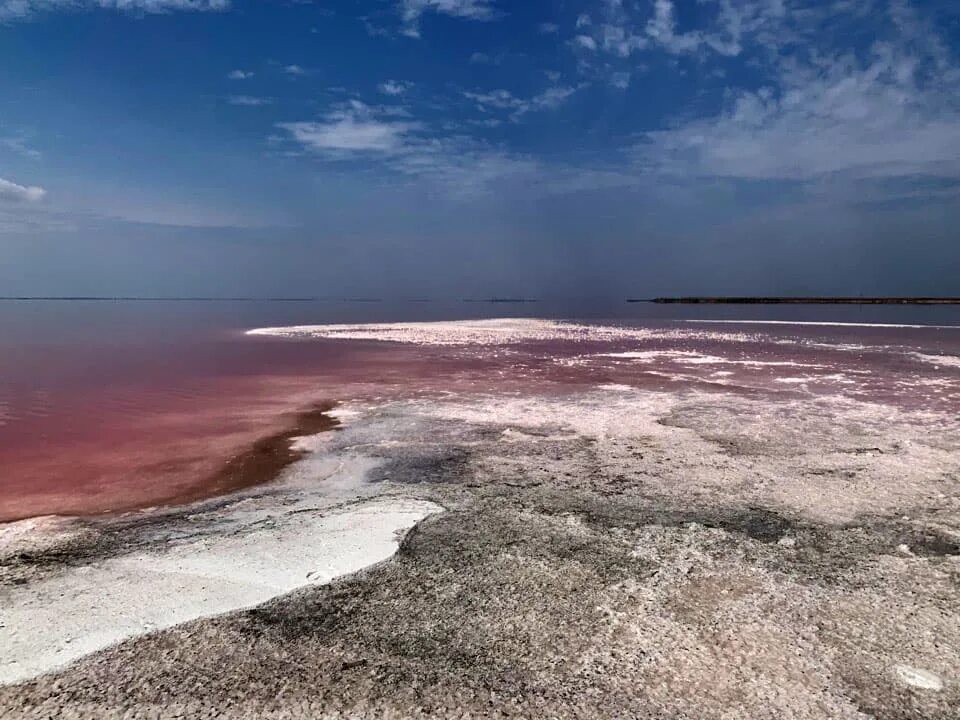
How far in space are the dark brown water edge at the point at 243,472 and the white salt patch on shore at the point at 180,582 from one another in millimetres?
862

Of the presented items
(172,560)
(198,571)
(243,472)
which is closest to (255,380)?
(243,472)

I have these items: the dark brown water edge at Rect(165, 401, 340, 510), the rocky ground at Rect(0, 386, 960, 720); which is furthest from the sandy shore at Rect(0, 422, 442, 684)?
the dark brown water edge at Rect(165, 401, 340, 510)

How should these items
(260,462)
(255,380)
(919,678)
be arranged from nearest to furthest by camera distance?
(919,678), (260,462), (255,380)

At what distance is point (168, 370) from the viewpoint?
1251 centimetres

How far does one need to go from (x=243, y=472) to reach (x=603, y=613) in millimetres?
3771

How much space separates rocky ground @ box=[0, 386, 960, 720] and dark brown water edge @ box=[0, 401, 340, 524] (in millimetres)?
667

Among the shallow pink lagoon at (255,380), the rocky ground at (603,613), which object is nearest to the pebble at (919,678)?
the rocky ground at (603,613)

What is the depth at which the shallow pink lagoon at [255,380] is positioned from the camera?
18.3 ft

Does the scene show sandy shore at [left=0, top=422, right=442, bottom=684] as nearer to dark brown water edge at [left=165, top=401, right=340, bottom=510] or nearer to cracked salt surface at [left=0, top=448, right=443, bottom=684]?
cracked salt surface at [left=0, top=448, right=443, bottom=684]

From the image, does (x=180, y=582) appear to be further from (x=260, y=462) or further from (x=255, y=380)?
(x=255, y=380)

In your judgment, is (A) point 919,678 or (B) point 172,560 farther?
(B) point 172,560

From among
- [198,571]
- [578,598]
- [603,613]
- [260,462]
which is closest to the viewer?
[603,613]

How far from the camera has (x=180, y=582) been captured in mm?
3338

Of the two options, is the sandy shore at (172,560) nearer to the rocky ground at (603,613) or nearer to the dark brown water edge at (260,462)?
the rocky ground at (603,613)
